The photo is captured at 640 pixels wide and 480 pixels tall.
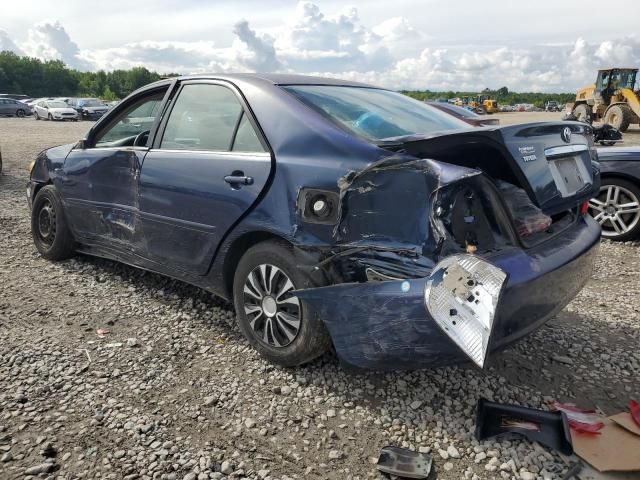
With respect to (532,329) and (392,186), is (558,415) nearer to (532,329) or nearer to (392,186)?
(532,329)

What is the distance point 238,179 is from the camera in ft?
9.82

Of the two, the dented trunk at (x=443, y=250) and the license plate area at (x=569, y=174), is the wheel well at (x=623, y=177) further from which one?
the dented trunk at (x=443, y=250)

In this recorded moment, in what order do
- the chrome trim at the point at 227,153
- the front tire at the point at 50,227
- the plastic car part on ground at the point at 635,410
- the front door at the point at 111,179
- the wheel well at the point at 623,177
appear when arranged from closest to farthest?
the plastic car part on ground at the point at 635,410 < the chrome trim at the point at 227,153 < the front door at the point at 111,179 < the front tire at the point at 50,227 < the wheel well at the point at 623,177

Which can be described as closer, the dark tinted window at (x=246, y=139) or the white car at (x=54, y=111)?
the dark tinted window at (x=246, y=139)

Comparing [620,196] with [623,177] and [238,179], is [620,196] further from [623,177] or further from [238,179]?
[238,179]

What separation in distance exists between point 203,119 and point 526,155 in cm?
199

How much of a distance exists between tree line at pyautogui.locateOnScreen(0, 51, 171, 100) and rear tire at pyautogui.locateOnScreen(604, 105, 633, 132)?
72.6 m

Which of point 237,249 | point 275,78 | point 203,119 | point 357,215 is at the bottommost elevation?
point 237,249

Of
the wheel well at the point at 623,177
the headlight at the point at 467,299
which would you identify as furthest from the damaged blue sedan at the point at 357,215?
the wheel well at the point at 623,177

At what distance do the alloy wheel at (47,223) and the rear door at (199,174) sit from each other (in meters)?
1.65

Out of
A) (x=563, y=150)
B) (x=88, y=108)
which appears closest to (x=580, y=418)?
(x=563, y=150)

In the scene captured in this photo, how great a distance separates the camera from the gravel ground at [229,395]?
91.0 inches

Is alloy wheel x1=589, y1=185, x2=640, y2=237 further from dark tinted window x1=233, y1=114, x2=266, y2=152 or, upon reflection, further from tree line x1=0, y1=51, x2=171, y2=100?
tree line x1=0, y1=51, x2=171, y2=100

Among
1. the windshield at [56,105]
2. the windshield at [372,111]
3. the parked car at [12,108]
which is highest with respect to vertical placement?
the windshield at [372,111]
